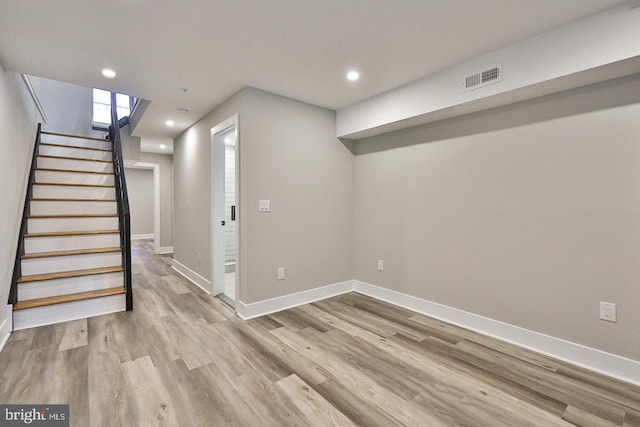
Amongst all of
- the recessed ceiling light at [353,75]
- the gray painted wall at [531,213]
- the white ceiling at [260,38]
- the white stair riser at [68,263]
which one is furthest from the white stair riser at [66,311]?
the recessed ceiling light at [353,75]

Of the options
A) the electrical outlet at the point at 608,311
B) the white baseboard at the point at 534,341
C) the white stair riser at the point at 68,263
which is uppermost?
the white stair riser at the point at 68,263

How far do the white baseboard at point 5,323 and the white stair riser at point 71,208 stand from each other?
1.42 meters

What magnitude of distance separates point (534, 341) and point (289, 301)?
231cm

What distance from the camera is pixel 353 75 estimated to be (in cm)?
273

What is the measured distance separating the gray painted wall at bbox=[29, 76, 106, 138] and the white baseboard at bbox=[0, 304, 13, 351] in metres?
4.15

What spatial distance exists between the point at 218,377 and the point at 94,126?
609cm

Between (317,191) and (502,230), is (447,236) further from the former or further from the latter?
(317,191)

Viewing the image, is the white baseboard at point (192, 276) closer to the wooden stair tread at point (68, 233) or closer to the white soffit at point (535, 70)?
the wooden stair tread at point (68, 233)

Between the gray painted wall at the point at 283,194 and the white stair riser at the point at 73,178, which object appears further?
the white stair riser at the point at 73,178

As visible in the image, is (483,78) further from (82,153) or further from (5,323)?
(82,153)

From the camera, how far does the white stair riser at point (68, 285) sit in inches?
112

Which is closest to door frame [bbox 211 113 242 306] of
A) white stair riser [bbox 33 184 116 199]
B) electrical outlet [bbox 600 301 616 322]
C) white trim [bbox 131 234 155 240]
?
white stair riser [bbox 33 184 116 199]

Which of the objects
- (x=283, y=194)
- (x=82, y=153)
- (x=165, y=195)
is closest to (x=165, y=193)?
(x=165, y=195)

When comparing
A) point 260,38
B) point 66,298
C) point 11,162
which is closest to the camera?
point 260,38
